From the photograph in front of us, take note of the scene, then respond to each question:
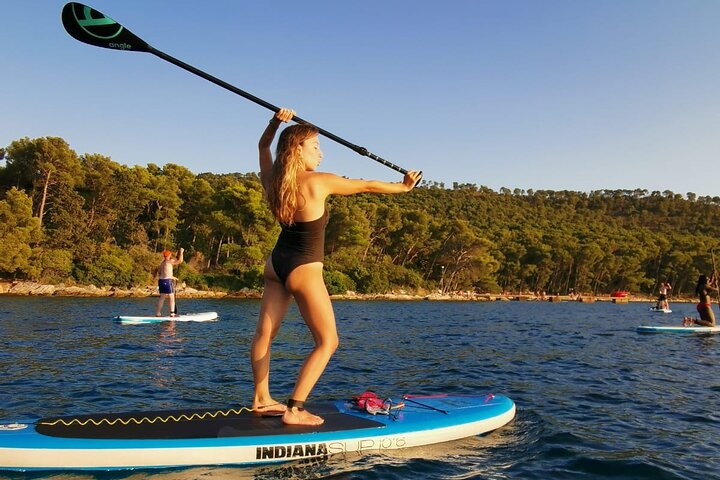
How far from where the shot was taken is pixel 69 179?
54906 millimetres

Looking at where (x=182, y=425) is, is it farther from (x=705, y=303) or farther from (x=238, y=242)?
(x=238, y=242)

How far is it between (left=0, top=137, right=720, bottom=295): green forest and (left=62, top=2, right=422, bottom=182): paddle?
48018 mm

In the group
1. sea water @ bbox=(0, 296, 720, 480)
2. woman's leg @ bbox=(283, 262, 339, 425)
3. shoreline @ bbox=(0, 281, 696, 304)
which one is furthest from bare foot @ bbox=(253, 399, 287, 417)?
shoreline @ bbox=(0, 281, 696, 304)

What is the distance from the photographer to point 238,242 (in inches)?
2653

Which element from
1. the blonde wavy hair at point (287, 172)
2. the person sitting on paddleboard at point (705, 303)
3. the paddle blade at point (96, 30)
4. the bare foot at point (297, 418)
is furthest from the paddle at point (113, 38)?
the person sitting on paddleboard at point (705, 303)

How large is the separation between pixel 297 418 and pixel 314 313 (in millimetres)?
1043

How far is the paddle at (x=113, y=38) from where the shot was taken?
564cm

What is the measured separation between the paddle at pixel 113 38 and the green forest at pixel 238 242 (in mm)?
48018

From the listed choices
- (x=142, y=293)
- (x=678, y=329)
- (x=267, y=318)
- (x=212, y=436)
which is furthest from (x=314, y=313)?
(x=142, y=293)

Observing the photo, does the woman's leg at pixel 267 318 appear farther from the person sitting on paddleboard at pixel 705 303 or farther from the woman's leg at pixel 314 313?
the person sitting on paddleboard at pixel 705 303

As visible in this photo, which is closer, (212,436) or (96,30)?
(212,436)

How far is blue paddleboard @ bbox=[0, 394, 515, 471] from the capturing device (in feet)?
14.6

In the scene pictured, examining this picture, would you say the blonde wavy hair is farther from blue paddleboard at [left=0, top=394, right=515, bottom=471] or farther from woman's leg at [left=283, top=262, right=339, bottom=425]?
blue paddleboard at [left=0, top=394, right=515, bottom=471]

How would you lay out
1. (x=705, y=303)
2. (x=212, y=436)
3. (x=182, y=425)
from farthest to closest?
(x=705, y=303), (x=182, y=425), (x=212, y=436)
